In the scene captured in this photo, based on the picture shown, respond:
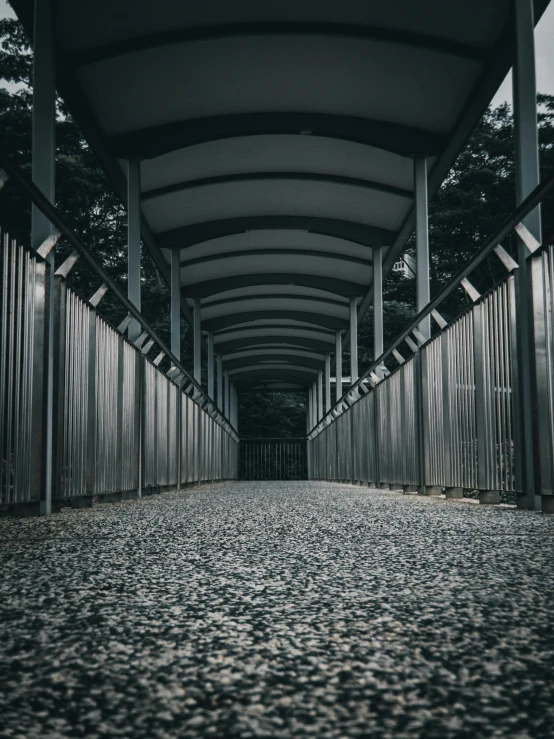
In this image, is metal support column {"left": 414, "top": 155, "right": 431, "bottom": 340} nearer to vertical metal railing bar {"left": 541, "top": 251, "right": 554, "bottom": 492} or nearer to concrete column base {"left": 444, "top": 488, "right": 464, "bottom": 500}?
concrete column base {"left": 444, "top": 488, "right": 464, "bottom": 500}

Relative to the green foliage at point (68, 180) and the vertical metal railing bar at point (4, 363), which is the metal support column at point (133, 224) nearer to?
the vertical metal railing bar at point (4, 363)

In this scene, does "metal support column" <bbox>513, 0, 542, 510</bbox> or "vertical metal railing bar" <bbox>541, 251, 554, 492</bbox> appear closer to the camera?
"vertical metal railing bar" <bbox>541, 251, 554, 492</bbox>

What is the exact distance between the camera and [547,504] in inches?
140

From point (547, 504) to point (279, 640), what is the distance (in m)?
2.69

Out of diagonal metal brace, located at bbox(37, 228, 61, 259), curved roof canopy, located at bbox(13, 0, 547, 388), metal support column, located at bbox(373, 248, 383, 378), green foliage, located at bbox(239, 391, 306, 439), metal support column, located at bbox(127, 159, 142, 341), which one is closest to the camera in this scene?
diagonal metal brace, located at bbox(37, 228, 61, 259)

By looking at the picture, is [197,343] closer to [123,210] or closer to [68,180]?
[68,180]

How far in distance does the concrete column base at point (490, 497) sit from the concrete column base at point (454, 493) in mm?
794

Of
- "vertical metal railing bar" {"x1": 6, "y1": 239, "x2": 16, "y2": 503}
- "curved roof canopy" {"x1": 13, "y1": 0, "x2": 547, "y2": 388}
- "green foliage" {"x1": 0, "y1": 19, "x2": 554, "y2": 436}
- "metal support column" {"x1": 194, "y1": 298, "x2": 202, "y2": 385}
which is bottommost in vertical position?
"vertical metal railing bar" {"x1": 6, "y1": 239, "x2": 16, "y2": 503}

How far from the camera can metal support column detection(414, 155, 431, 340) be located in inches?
344

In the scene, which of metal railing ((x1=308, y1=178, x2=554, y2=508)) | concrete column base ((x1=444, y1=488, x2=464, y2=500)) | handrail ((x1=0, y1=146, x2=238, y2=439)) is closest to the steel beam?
metal railing ((x1=308, y1=178, x2=554, y2=508))

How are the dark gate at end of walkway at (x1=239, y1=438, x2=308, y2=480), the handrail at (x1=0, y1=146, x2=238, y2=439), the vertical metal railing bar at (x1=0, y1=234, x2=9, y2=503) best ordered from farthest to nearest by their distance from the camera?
the dark gate at end of walkway at (x1=239, y1=438, x2=308, y2=480) → the vertical metal railing bar at (x1=0, y1=234, x2=9, y2=503) → the handrail at (x1=0, y1=146, x2=238, y2=439)

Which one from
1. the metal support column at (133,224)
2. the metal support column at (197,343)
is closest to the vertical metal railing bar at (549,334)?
the metal support column at (133,224)

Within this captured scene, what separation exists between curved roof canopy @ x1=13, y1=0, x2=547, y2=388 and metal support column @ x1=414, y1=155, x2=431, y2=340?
0.72 feet

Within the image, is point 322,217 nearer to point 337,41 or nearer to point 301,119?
point 301,119
